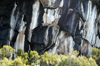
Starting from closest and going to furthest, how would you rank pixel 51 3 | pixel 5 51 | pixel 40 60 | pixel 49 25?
pixel 5 51 → pixel 40 60 → pixel 51 3 → pixel 49 25

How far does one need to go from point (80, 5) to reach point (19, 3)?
10902mm

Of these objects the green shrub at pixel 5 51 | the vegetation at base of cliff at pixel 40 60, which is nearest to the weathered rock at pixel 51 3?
the vegetation at base of cliff at pixel 40 60

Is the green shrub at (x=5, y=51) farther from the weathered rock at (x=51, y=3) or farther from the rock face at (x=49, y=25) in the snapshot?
the weathered rock at (x=51, y=3)

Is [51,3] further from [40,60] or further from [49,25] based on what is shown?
[40,60]

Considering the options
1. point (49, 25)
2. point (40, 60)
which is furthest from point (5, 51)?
point (49, 25)

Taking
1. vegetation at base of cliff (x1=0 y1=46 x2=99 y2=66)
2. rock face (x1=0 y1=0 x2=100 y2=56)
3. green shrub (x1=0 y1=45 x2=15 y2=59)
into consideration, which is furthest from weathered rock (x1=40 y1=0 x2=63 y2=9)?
green shrub (x1=0 y1=45 x2=15 y2=59)

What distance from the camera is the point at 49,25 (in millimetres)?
17594

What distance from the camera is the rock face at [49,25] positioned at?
14.3 m

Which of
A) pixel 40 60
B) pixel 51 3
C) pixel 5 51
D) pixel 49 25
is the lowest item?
pixel 40 60

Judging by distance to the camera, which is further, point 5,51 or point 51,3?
point 51,3

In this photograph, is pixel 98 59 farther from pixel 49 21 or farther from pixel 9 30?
pixel 9 30

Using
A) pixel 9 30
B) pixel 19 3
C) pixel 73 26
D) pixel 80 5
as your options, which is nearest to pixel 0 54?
pixel 9 30

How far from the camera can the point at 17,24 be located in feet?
49.1

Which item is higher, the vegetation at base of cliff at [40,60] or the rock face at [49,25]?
the rock face at [49,25]
